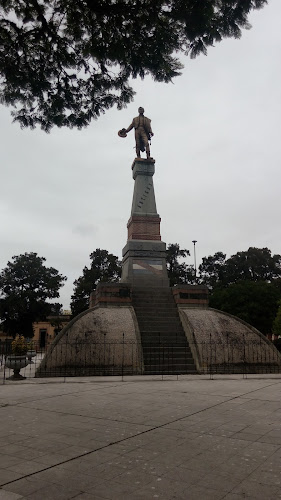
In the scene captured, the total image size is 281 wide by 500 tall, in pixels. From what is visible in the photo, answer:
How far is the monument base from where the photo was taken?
65.3ft

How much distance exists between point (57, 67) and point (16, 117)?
52.7 inches

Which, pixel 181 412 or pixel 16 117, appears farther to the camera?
pixel 16 117

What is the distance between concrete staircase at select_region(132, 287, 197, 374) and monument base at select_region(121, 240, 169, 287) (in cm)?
85

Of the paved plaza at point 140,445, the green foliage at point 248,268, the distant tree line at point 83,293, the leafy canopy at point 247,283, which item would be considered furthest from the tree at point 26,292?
the paved plaza at point 140,445

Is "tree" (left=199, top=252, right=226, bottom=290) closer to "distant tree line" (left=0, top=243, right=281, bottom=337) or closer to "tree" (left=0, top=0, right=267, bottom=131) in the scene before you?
"distant tree line" (left=0, top=243, right=281, bottom=337)

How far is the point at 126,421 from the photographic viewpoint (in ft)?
21.0

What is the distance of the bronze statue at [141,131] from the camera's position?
77.1 feet

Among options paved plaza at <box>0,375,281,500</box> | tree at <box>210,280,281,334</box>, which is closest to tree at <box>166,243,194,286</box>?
tree at <box>210,280,281,334</box>

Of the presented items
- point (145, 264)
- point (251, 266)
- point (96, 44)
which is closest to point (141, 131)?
point (145, 264)

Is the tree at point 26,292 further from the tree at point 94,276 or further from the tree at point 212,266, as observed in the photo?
the tree at point 212,266

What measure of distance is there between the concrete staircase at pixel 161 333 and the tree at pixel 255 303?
46.9 feet

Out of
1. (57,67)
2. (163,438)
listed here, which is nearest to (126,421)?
(163,438)

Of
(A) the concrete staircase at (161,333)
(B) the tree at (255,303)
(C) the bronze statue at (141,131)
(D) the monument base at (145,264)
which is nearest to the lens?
(A) the concrete staircase at (161,333)

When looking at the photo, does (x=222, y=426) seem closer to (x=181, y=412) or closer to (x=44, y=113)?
(x=181, y=412)
